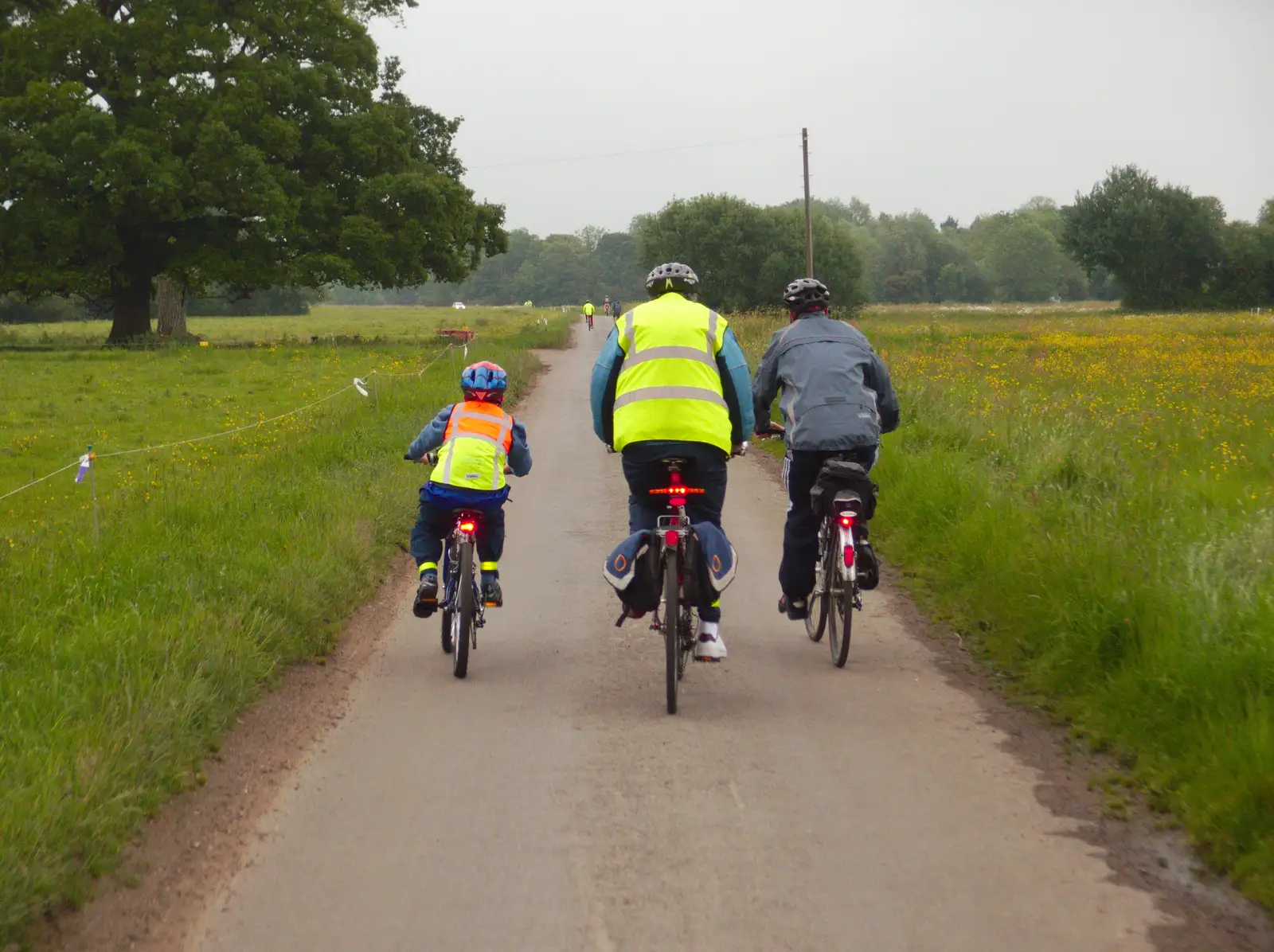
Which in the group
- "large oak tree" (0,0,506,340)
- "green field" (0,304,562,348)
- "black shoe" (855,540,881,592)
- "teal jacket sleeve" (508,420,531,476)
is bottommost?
"black shoe" (855,540,881,592)

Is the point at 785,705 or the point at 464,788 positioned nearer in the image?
the point at 464,788

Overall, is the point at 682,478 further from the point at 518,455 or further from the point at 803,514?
the point at 518,455

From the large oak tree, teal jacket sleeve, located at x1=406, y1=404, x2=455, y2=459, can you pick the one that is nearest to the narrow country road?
teal jacket sleeve, located at x1=406, y1=404, x2=455, y2=459

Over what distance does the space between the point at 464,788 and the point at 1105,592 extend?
3.37m

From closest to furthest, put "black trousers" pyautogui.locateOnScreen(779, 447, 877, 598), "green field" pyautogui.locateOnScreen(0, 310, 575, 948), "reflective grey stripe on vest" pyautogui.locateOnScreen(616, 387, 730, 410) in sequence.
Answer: "green field" pyautogui.locateOnScreen(0, 310, 575, 948) → "reflective grey stripe on vest" pyautogui.locateOnScreen(616, 387, 730, 410) → "black trousers" pyautogui.locateOnScreen(779, 447, 877, 598)

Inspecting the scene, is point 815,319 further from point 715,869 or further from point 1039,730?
point 715,869

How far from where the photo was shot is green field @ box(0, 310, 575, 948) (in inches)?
179

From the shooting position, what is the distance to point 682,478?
21.2 ft

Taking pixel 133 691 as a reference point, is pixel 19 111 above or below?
above

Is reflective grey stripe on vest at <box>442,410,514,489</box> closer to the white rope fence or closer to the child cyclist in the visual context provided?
the child cyclist

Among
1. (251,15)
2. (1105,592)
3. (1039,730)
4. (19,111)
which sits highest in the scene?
(251,15)

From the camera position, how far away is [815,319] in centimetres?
741

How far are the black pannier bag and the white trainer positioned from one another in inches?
37.2

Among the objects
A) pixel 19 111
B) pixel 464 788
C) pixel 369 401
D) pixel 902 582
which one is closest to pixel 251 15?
pixel 19 111
